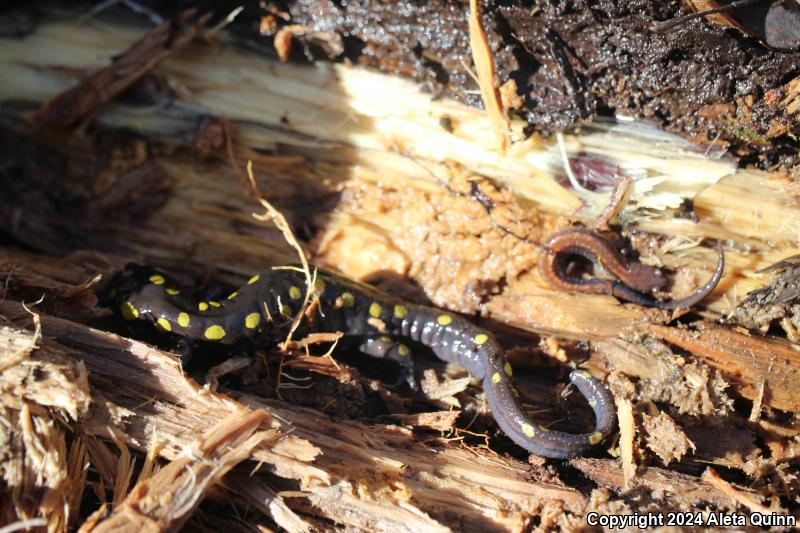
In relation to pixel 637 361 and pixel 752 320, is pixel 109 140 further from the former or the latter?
pixel 752 320

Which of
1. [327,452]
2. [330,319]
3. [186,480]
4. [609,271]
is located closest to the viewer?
[186,480]

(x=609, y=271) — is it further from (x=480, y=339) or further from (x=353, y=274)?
(x=353, y=274)

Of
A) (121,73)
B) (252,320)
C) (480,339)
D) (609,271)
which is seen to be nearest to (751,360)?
(609,271)

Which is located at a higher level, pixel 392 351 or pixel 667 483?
pixel 667 483

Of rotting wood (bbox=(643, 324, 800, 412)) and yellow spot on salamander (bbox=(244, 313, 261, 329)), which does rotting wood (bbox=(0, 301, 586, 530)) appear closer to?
yellow spot on salamander (bbox=(244, 313, 261, 329))

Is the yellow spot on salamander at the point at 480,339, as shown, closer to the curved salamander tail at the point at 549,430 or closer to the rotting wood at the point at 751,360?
the curved salamander tail at the point at 549,430

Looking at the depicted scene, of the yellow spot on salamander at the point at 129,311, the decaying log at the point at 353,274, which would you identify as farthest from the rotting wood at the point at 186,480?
the yellow spot on salamander at the point at 129,311
